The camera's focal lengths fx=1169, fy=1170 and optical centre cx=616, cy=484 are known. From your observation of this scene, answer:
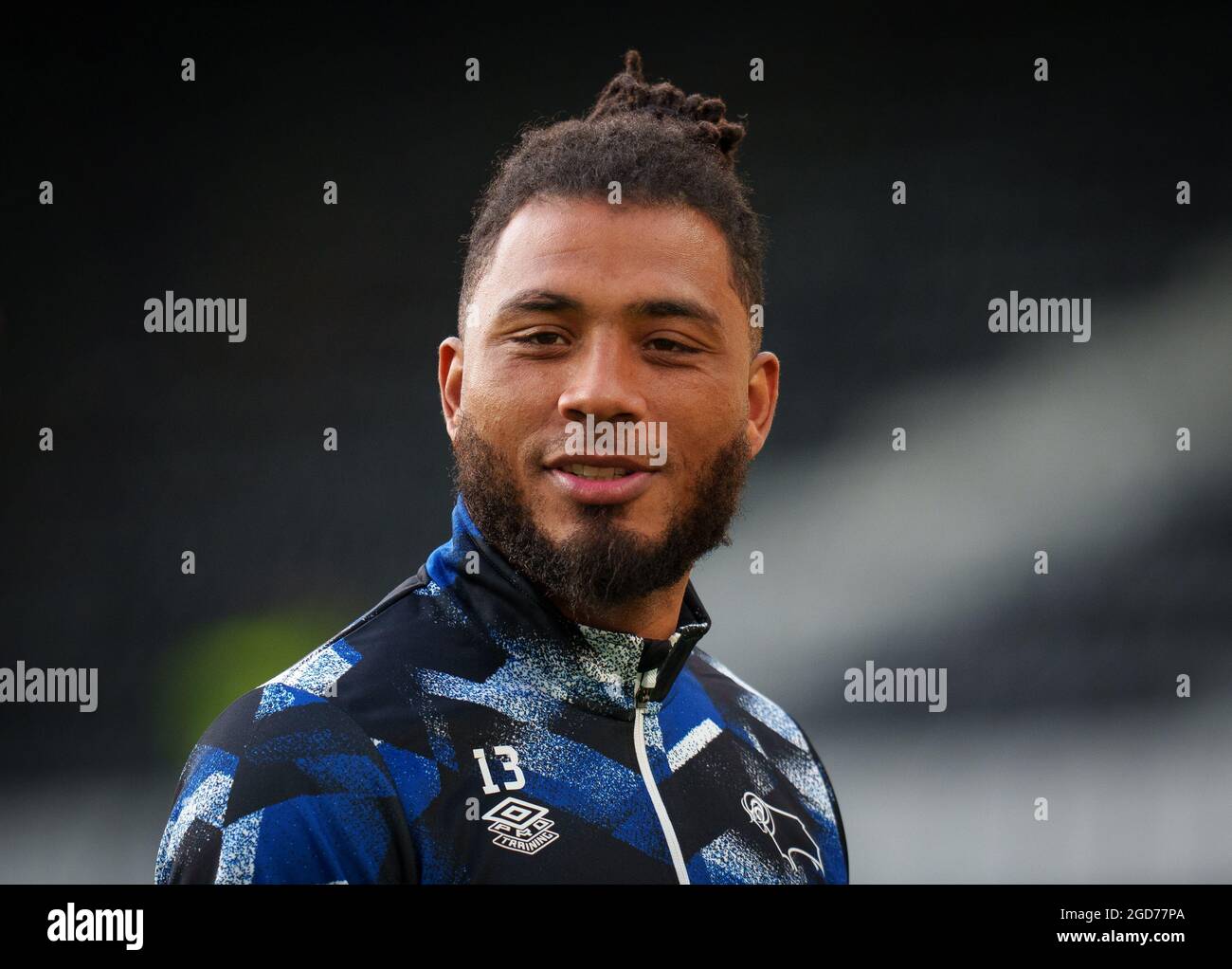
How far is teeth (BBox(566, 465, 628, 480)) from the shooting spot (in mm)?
1561

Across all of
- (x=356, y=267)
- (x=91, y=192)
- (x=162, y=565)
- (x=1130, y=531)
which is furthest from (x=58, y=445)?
(x=1130, y=531)

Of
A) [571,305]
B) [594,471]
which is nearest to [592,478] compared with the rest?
[594,471]

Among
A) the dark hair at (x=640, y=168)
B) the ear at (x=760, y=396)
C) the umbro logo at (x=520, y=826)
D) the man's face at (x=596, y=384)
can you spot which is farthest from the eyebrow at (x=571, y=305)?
the umbro logo at (x=520, y=826)

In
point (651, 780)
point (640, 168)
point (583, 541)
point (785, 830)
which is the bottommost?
point (785, 830)

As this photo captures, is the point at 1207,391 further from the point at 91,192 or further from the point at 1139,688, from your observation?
the point at 91,192

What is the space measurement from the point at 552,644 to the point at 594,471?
237 millimetres

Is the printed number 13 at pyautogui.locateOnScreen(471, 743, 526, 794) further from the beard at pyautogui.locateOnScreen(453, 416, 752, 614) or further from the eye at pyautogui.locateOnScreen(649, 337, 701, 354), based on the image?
the eye at pyautogui.locateOnScreen(649, 337, 701, 354)

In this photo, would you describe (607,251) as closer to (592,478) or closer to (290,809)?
(592,478)

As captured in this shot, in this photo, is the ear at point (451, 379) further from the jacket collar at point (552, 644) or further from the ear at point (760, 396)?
the ear at point (760, 396)

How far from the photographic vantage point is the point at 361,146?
2.81m

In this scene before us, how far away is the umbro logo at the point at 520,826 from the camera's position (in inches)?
54.6

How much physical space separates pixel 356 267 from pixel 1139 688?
2239 mm

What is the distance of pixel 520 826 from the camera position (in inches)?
55.2

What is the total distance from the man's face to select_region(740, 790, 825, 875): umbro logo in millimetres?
359
